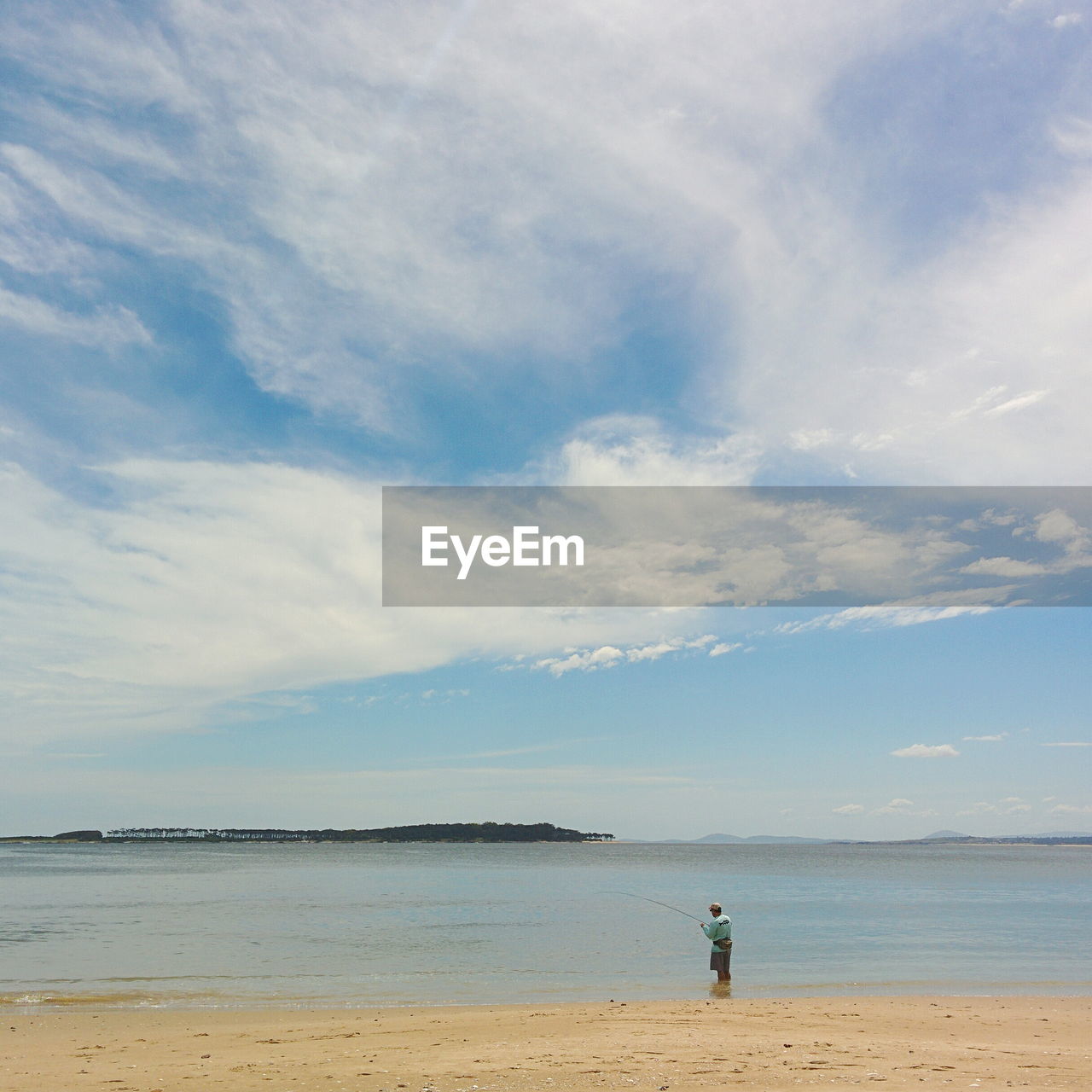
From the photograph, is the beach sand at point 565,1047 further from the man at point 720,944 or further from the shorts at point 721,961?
the shorts at point 721,961

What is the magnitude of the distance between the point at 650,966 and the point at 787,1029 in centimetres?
989

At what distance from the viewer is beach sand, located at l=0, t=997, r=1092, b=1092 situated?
36.3 feet

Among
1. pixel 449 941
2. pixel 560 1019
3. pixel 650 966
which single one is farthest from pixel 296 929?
pixel 560 1019

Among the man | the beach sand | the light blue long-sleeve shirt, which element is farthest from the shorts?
the beach sand

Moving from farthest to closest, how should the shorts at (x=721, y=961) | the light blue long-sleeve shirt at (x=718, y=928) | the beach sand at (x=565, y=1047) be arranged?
1. the shorts at (x=721, y=961)
2. the light blue long-sleeve shirt at (x=718, y=928)
3. the beach sand at (x=565, y=1047)

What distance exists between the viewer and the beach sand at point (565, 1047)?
435 inches

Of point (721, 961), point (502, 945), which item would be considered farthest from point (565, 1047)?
point (502, 945)

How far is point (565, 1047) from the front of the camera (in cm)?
1292

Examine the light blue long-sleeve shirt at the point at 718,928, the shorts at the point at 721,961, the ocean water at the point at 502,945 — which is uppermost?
the light blue long-sleeve shirt at the point at 718,928

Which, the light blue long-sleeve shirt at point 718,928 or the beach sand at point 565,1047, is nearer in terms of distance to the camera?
the beach sand at point 565,1047

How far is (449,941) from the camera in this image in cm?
2919

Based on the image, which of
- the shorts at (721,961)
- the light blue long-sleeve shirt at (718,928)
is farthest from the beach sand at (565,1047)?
the shorts at (721,961)

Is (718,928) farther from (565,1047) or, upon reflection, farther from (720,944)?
(565,1047)

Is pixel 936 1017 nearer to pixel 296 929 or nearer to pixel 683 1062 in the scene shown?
pixel 683 1062
